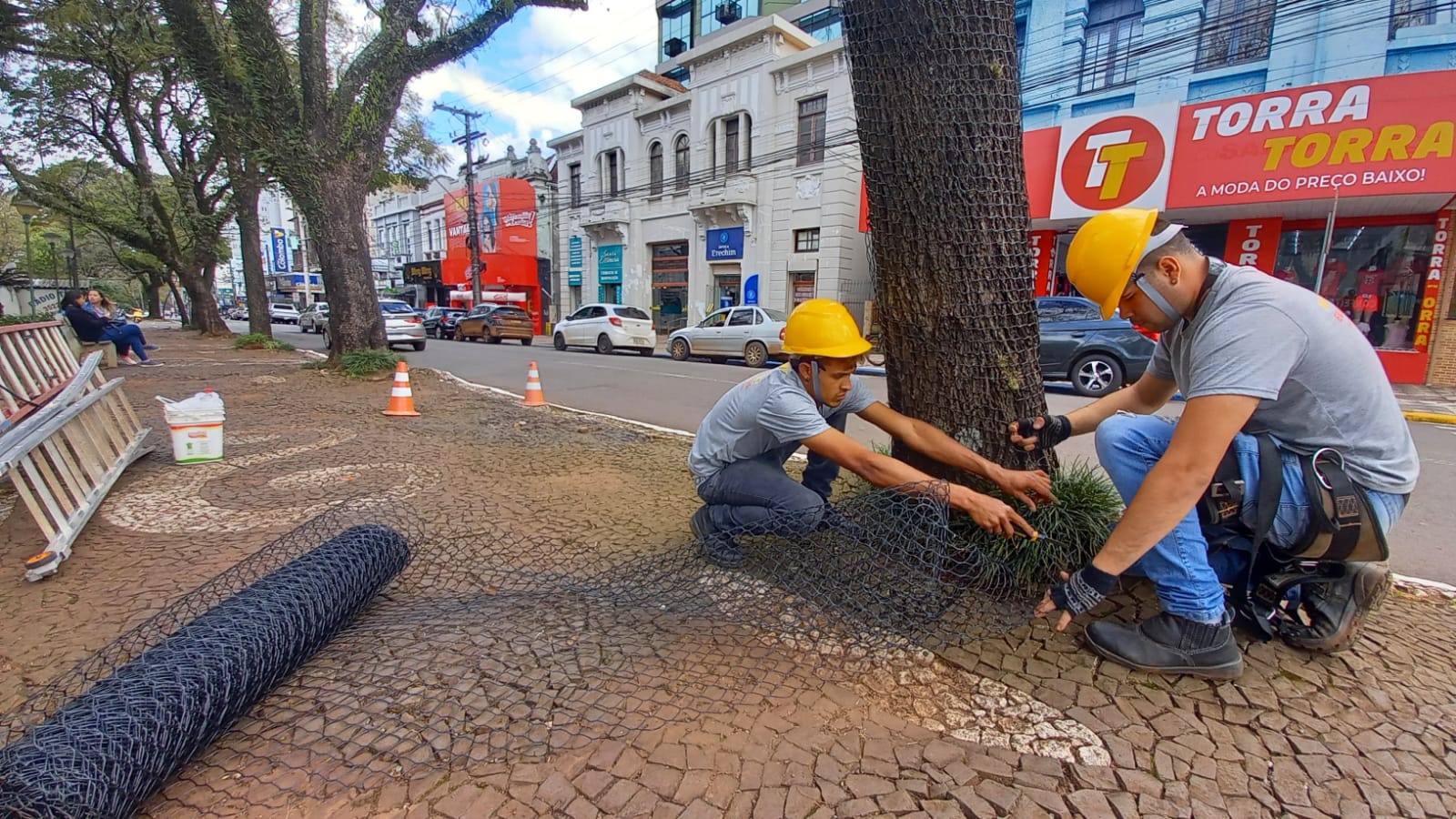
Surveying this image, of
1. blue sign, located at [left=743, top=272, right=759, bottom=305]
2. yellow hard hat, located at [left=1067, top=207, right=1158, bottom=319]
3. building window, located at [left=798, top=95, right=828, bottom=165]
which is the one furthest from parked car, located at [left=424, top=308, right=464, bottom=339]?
yellow hard hat, located at [left=1067, top=207, right=1158, bottom=319]

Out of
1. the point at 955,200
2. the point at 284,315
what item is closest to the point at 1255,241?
the point at 955,200

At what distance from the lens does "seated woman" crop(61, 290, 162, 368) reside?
10609mm

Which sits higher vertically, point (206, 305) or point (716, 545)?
point (206, 305)

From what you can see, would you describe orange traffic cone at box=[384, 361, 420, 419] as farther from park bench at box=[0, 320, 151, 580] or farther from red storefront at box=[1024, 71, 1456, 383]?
red storefront at box=[1024, 71, 1456, 383]

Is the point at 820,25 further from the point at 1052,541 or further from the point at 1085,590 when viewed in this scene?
the point at 1085,590

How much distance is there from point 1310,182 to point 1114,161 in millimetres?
2916

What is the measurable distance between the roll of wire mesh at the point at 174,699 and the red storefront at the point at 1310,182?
11534mm

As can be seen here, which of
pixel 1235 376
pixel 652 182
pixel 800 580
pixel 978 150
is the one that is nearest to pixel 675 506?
pixel 800 580

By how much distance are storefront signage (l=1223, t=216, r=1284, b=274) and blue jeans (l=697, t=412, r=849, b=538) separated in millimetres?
12867

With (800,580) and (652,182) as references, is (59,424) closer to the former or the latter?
(800,580)

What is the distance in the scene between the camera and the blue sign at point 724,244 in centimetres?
2061

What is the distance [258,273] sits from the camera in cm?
1662

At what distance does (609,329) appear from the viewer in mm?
Result: 17484

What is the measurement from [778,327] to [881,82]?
1134 cm
